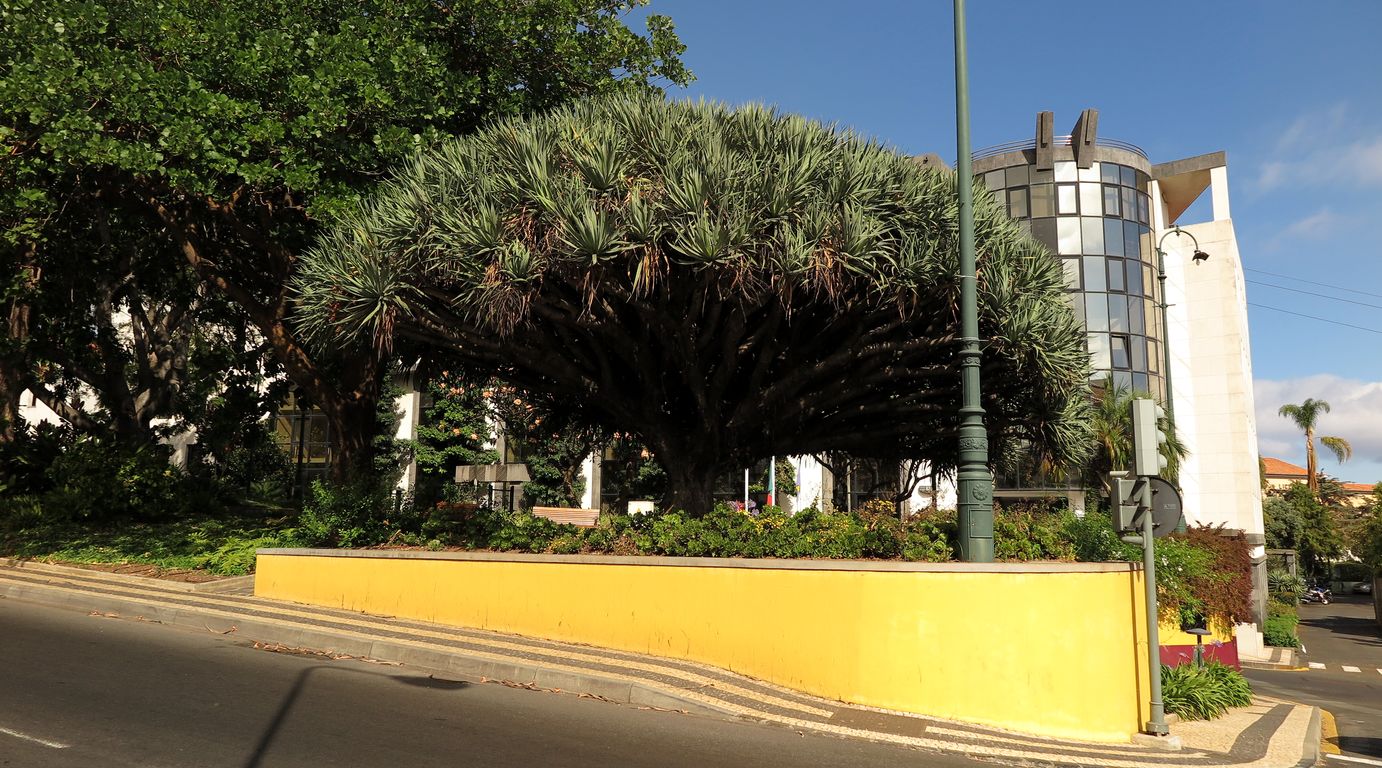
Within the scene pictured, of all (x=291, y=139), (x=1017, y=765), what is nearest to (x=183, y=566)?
(x=291, y=139)

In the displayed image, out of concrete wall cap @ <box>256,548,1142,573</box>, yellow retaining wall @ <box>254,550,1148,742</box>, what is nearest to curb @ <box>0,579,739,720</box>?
yellow retaining wall @ <box>254,550,1148,742</box>

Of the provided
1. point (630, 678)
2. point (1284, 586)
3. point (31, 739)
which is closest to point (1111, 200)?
point (1284, 586)

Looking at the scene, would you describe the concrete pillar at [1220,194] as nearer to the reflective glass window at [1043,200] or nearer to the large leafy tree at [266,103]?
the reflective glass window at [1043,200]

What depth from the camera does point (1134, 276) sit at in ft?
135

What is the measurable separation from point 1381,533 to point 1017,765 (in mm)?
56800

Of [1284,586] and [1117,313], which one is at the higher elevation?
[1117,313]

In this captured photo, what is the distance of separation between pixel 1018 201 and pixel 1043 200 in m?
1.08

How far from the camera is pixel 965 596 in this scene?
923 cm

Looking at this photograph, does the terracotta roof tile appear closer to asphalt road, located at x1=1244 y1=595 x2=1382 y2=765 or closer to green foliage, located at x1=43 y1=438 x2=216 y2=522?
asphalt road, located at x1=1244 y1=595 x2=1382 y2=765

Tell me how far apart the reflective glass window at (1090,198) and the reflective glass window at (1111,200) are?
0.73 feet

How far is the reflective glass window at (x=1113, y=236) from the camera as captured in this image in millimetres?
40875

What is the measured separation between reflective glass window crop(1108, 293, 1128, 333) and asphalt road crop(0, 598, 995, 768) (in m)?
37.1

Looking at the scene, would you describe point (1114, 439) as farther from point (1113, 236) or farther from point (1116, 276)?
point (1113, 236)

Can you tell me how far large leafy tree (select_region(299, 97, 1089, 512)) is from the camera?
11477 millimetres
